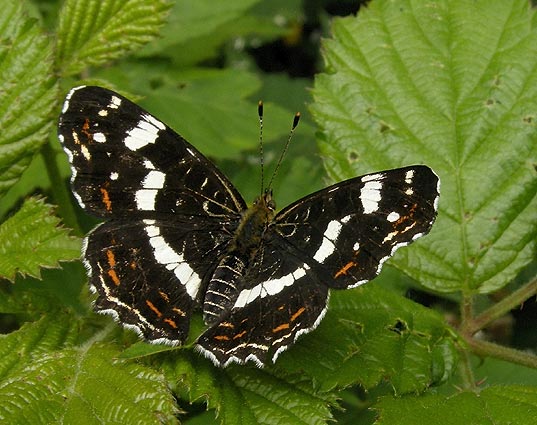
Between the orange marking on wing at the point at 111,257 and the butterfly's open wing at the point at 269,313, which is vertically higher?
the orange marking on wing at the point at 111,257

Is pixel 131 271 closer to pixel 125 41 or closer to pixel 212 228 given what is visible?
pixel 212 228

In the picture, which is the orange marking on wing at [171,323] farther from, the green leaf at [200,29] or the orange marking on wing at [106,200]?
the green leaf at [200,29]

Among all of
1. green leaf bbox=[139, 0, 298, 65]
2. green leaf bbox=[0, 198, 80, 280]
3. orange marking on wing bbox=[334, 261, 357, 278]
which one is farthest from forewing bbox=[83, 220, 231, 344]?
green leaf bbox=[139, 0, 298, 65]

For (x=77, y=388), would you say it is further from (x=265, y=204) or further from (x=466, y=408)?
(x=466, y=408)

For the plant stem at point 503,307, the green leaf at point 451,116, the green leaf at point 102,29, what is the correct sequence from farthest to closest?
the green leaf at point 102,29
the green leaf at point 451,116
the plant stem at point 503,307

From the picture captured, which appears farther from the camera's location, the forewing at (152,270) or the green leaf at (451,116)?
the green leaf at (451,116)

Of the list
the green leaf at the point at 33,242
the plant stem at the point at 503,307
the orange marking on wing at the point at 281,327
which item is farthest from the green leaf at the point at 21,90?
the plant stem at the point at 503,307
